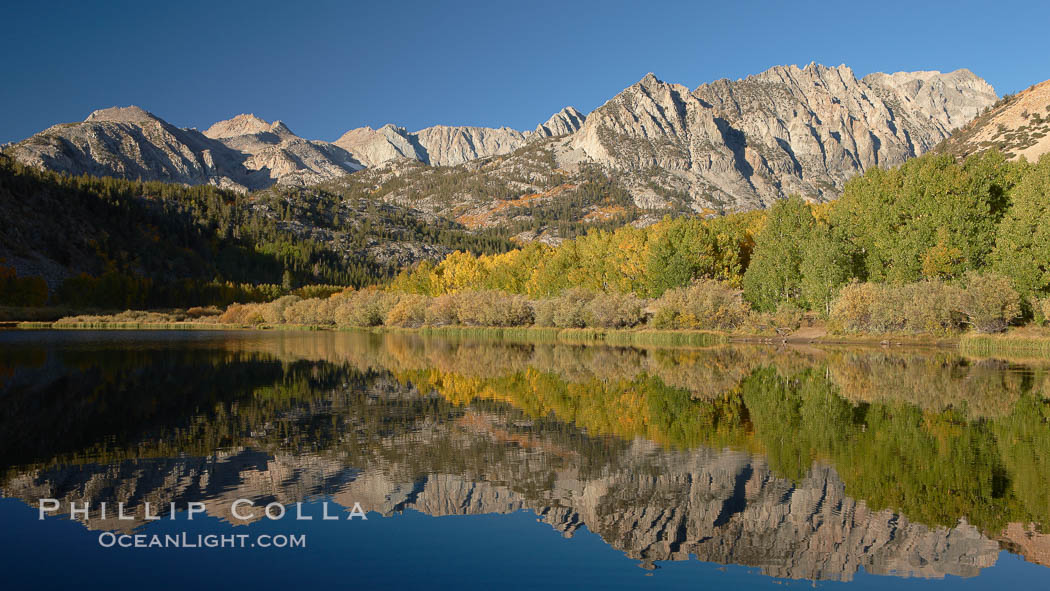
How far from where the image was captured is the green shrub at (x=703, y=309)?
260 feet

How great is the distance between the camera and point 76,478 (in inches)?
623

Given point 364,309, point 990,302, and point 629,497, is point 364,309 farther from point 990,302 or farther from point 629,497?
point 629,497

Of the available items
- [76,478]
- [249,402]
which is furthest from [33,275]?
[76,478]

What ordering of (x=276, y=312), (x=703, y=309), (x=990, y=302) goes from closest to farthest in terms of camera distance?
(x=990, y=302)
(x=703, y=309)
(x=276, y=312)

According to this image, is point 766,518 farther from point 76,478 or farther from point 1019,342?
point 1019,342

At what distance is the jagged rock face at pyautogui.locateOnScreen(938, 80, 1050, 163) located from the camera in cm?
14188

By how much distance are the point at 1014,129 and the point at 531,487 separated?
19035 cm

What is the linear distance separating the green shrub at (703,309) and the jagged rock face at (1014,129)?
98529 millimetres

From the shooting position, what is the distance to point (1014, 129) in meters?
157

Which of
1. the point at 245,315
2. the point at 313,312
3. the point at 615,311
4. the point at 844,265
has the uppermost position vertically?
the point at 844,265

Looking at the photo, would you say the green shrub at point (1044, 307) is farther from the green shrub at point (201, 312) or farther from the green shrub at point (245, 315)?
the green shrub at point (201, 312)

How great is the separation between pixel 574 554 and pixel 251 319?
139 m

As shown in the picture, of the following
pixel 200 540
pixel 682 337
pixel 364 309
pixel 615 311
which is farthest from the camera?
pixel 364 309

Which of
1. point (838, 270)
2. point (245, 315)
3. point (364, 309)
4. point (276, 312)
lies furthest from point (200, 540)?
point (245, 315)
